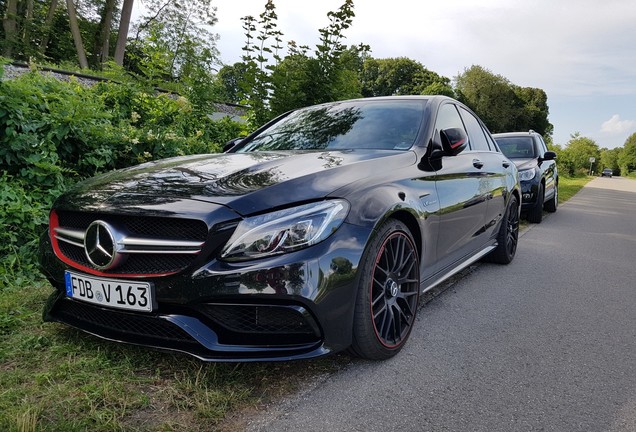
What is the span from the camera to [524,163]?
328 inches

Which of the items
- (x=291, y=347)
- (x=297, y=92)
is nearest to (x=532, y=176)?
(x=297, y=92)

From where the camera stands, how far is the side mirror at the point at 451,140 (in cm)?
303

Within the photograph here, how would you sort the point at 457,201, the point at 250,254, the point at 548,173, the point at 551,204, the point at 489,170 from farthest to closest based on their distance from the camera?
the point at 551,204 < the point at 548,173 < the point at 489,170 < the point at 457,201 < the point at 250,254

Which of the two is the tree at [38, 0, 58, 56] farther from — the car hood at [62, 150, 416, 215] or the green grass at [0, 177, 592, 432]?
the green grass at [0, 177, 592, 432]

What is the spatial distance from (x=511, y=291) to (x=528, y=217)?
16.2 ft

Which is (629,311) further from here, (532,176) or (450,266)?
(532,176)

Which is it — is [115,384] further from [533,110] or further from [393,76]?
[533,110]

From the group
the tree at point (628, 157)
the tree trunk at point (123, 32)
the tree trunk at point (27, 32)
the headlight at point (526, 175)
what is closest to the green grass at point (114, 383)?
the headlight at point (526, 175)

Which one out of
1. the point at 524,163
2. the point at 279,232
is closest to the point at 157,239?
the point at 279,232

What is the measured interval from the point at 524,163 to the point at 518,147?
967mm

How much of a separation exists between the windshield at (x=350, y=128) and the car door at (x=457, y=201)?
0.77 ft

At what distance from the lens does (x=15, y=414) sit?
1697mm

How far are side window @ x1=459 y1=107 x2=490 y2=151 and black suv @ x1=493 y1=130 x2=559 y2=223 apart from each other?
12.2 feet

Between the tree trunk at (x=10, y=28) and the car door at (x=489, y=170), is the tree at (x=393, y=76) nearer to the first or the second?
the tree trunk at (x=10, y=28)
